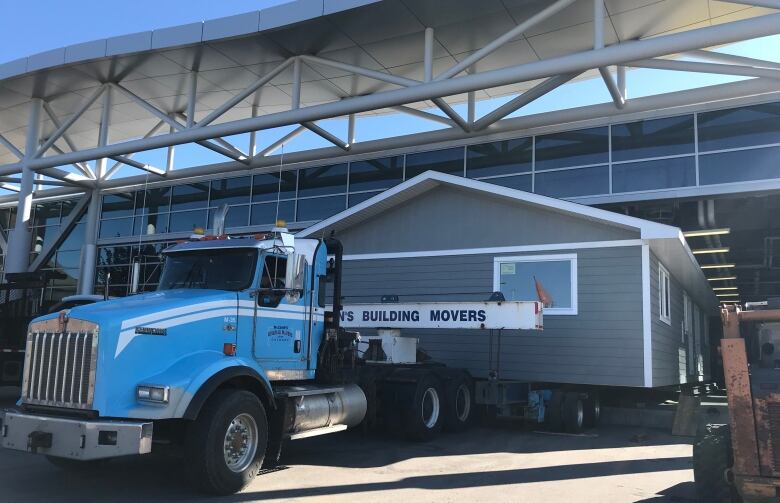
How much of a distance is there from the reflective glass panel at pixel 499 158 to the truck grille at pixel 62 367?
13778mm

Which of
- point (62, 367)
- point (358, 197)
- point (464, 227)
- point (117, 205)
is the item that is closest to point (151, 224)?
point (117, 205)

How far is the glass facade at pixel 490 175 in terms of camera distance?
49.5 feet

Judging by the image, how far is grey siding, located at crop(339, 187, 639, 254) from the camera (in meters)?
12.8

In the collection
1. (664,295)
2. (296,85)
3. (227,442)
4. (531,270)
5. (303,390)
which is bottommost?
(227,442)

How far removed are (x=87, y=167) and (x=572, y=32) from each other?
18977 mm

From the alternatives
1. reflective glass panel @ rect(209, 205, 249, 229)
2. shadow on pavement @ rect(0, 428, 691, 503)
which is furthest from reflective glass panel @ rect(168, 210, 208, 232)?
shadow on pavement @ rect(0, 428, 691, 503)

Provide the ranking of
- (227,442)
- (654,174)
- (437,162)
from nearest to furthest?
(227,442), (654,174), (437,162)

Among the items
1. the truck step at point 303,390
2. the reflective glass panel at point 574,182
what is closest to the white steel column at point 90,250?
the reflective glass panel at point 574,182

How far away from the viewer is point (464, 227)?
13.9 metres

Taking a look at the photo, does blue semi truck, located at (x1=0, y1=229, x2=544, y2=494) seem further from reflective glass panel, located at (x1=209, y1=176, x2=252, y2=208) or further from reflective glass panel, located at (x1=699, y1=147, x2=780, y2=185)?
reflective glass panel, located at (x1=209, y1=176, x2=252, y2=208)

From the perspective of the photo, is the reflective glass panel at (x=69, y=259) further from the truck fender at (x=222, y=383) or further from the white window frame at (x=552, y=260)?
the truck fender at (x=222, y=383)

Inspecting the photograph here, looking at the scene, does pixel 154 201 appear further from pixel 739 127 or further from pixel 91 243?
pixel 739 127

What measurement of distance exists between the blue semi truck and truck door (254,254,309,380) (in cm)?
2

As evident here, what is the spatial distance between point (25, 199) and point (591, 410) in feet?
66.4
